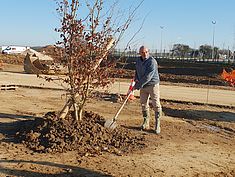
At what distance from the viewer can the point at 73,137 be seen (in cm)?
724

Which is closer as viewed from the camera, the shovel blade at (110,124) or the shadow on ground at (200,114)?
the shovel blade at (110,124)

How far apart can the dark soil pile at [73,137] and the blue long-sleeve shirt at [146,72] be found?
1217mm

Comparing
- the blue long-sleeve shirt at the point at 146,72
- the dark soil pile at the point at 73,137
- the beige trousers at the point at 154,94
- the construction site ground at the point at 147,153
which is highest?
the blue long-sleeve shirt at the point at 146,72

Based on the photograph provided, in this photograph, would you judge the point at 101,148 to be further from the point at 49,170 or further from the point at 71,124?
the point at 49,170

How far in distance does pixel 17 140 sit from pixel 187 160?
3.17m

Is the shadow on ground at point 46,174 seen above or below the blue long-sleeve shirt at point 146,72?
below

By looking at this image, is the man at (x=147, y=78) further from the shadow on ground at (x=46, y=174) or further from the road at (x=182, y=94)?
the road at (x=182, y=94)

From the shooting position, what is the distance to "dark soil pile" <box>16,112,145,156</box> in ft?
23.0

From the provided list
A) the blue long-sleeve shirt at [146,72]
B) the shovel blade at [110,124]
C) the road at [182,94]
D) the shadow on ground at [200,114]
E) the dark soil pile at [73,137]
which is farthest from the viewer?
the road at [182,94]

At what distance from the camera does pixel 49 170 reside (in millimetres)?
5875

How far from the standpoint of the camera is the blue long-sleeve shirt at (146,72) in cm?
855

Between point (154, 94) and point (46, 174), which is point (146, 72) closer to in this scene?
point (154, 94)

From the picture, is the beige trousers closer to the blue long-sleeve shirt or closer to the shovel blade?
the blue long-sleeve shirt

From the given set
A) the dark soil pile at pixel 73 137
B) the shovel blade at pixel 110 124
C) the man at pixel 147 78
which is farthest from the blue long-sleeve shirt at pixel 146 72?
the dark soil pile at pixel 73 137
